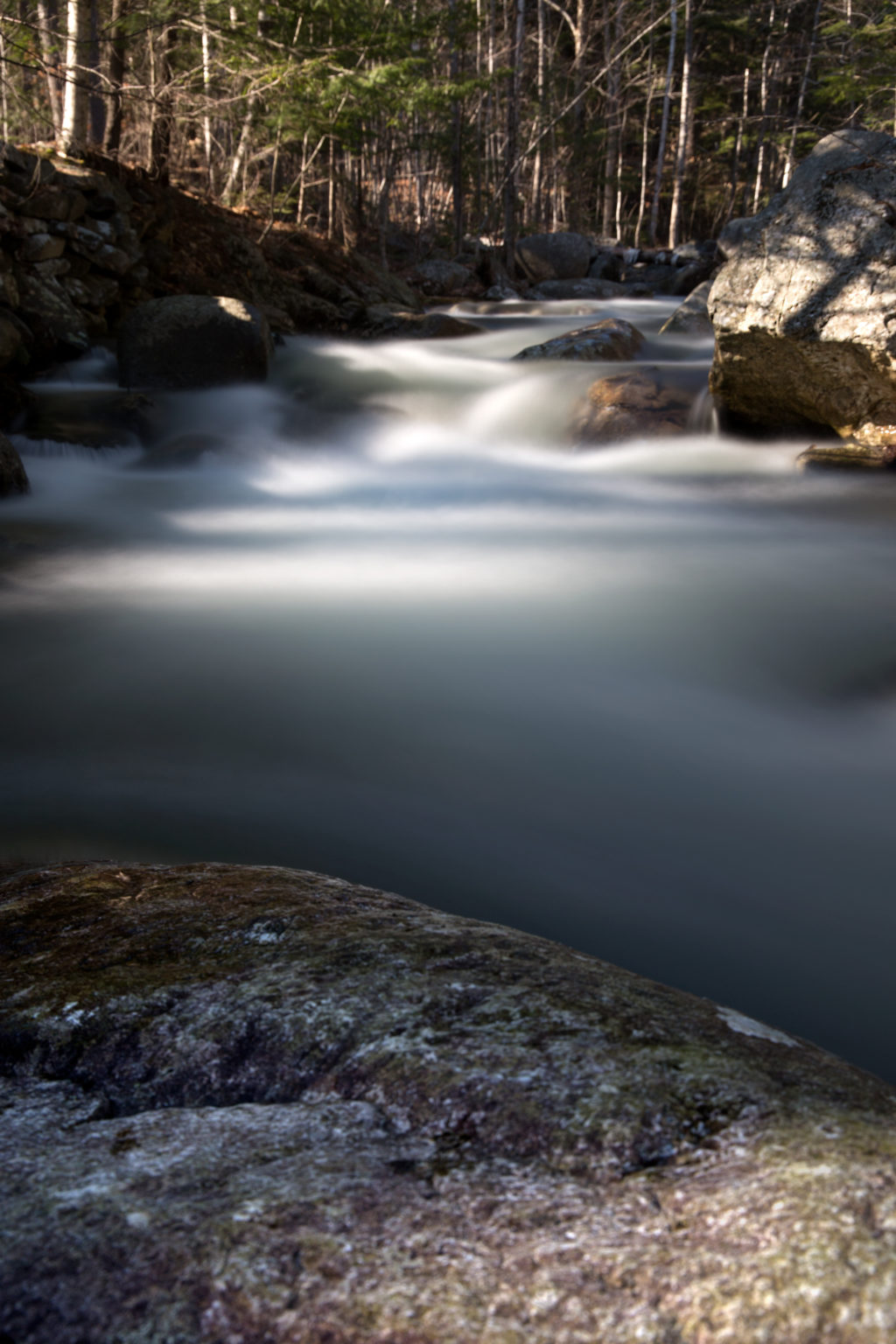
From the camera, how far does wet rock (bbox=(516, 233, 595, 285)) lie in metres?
22.1

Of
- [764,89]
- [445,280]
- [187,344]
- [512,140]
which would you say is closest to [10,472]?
[187,344]

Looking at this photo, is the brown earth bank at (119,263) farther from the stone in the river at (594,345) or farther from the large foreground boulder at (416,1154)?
the large foreground boulder at (416,1154)

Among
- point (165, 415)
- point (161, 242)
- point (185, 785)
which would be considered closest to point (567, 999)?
point (185, 785)

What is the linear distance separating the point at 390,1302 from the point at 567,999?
0.52 m

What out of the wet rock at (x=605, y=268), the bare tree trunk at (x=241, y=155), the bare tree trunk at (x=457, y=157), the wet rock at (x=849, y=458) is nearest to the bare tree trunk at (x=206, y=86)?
the bare tree trunk at (x=241, y=155)

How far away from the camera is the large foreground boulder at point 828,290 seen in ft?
20.4

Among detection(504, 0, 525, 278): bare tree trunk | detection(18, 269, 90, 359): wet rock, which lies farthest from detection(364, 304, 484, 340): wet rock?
detection(504, 0, 525, 278): bare tree trunk

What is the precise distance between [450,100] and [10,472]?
16472 mm

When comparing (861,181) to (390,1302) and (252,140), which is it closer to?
Answer: (390,1302)

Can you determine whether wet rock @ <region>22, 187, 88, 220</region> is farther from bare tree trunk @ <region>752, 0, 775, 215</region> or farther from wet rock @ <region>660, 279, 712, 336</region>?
bare tree trunk @ <region>752, 0, 775, 215</region>

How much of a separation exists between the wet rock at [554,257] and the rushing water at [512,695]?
16368mm

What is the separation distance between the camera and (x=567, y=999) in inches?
46.0

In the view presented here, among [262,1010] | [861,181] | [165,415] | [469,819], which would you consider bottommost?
[469,819]

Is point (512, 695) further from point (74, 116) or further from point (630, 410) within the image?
point (74, 116)
